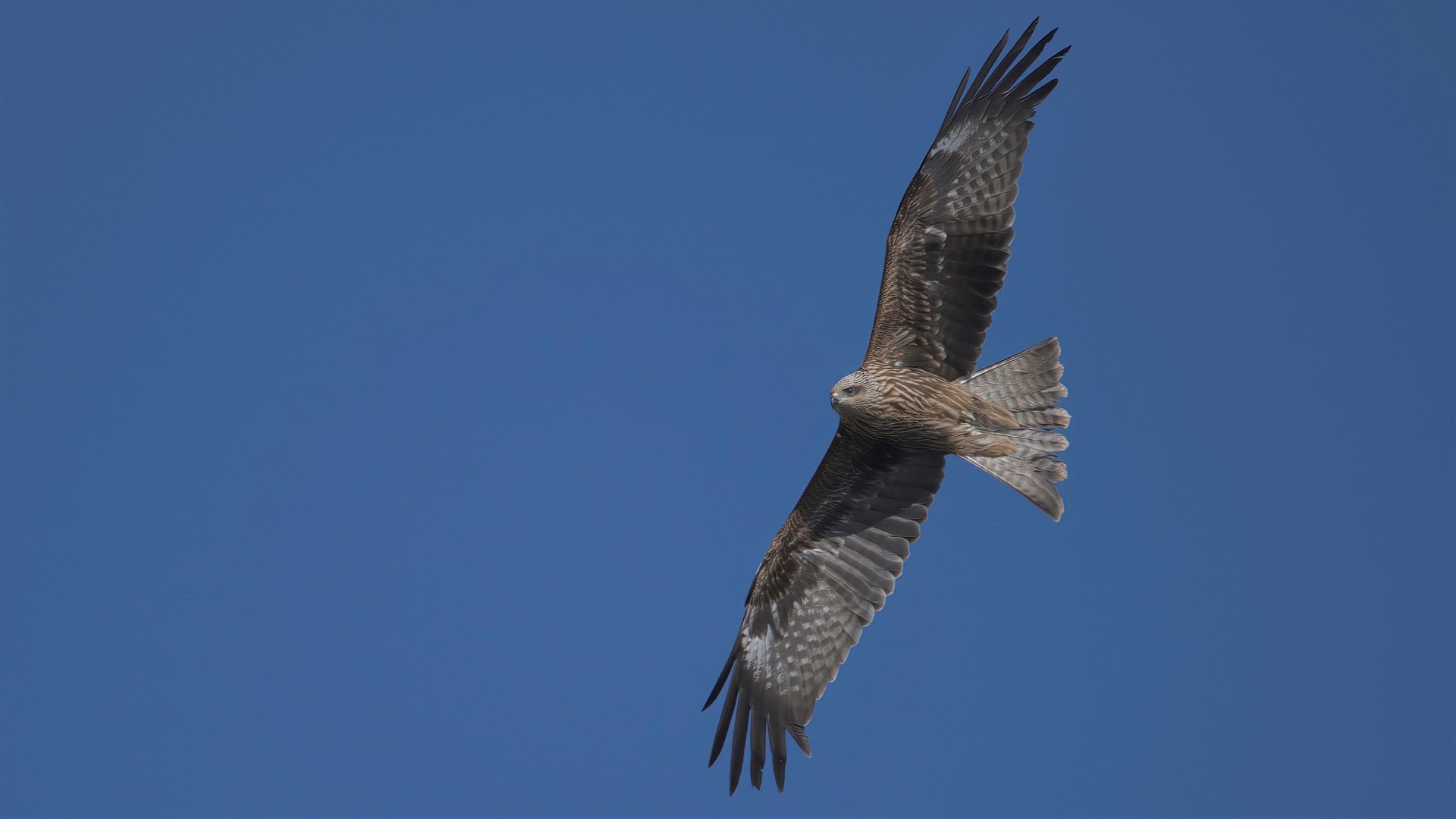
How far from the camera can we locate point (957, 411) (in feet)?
27.9

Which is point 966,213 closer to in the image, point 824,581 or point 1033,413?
point 1033,413

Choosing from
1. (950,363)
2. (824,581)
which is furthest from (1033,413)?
(824,581)

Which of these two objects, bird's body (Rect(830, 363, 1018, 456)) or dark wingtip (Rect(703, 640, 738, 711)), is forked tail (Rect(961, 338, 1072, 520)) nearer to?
bird's body (Rect(830, 363, 1018, 456))

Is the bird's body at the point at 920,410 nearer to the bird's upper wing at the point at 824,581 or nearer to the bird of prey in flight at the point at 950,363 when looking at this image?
the bird of prey in flight at the point at 950,363

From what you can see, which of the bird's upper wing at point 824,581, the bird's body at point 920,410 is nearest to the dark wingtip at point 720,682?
the bird's upper wing at point 824,581

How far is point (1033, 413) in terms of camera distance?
28.0 feet

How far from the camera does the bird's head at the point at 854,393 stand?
8422mm

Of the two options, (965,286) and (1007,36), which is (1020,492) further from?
(1007,36)

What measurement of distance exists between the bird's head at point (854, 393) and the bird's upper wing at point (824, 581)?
1.89 ft

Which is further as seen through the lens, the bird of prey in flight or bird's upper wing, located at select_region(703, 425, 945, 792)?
bird's upper wing, located at select_region(703, 425, 945, 792)

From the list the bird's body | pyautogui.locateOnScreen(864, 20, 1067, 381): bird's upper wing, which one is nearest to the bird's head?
the bird's body

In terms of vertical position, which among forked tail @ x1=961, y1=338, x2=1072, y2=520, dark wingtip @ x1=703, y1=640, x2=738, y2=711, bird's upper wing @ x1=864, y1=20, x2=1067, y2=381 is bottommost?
dark wingtip @ x1=703, y1=640, x2=738, y2=711

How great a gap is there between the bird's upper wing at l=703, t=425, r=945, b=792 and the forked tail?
2.49 ft

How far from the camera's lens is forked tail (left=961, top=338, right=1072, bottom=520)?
27.9 ft
